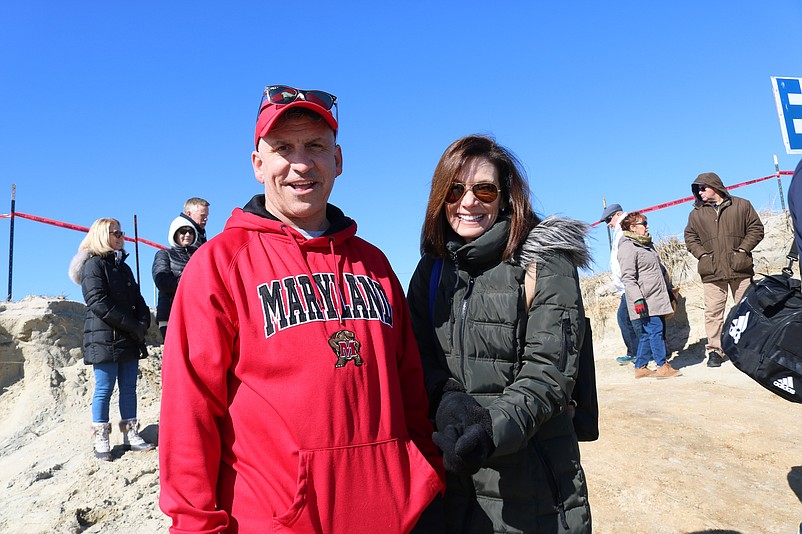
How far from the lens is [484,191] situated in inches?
93.7

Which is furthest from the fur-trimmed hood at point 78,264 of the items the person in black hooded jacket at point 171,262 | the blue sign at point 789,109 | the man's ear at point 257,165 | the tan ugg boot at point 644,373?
the tan ugg boot at point 644,373

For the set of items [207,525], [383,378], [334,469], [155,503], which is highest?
[383,378]

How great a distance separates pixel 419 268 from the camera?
2.60 metres

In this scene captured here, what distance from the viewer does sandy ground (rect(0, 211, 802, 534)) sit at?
420 cm

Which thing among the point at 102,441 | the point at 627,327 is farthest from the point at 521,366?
the point at 627,327

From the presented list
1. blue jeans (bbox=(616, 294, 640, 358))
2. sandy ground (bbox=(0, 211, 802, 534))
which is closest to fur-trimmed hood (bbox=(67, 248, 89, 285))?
sandy ground (bbox=(0, 211, 802, 534))

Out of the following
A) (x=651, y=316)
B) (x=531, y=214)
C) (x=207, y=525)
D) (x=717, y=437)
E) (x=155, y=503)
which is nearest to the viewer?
(x=207, y=525)

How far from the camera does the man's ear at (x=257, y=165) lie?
2148mm

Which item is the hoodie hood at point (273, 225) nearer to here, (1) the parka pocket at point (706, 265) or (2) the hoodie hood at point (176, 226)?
(2) the hoodie hood at point (176, 226)

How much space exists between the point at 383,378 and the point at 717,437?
180 inches

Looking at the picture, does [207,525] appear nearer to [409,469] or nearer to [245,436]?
[245,436]

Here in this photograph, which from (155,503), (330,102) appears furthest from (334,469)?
(155,503)

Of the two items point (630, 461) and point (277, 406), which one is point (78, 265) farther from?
point (630, 461)

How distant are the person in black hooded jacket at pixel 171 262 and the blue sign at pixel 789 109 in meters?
5.45
